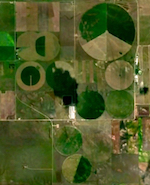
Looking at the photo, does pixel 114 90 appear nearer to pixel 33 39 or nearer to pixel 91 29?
pixel 91 29

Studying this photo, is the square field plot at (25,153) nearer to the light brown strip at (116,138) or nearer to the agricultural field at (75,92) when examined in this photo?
the agricultural field at (75,92)

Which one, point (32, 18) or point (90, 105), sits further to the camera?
point (32, 18)

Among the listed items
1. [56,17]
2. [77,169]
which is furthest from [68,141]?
[56,17]

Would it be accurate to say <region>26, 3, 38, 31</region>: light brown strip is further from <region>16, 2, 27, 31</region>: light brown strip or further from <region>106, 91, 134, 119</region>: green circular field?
<region>106, 91, 134, 119</region>: green circular field

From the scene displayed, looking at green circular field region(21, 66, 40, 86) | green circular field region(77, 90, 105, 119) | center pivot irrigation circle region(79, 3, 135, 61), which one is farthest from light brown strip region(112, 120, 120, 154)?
green circular field region(21, 66, 40, 86)

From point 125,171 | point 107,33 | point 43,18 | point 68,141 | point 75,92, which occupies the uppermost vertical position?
point 43,18

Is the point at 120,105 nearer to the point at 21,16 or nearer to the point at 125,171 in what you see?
the point at 125,171
